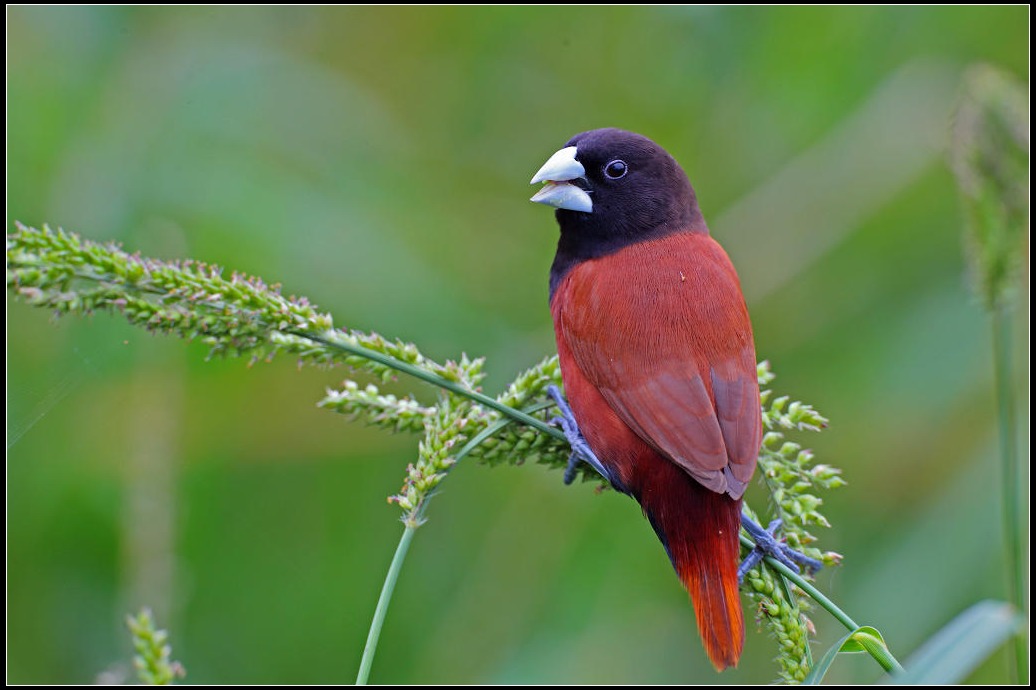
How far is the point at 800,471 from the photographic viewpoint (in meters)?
1.90

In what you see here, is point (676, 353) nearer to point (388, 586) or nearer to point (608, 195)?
point (608, 195)

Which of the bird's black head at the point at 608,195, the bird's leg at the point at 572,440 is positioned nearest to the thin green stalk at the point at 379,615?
the bird's leg at the point at 572,440

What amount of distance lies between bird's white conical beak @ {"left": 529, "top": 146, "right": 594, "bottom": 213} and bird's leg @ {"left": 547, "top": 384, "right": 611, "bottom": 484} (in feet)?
2.56

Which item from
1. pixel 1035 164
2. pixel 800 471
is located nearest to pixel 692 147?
pixel 1035 164

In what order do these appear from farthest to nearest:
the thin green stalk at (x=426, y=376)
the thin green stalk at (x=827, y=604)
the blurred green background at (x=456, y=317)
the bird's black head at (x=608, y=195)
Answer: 1. the blurred green background at (x=456, y=317)
2. the bird's black head at (x=608, y=195)
3. the thin green stalk at (x=426, y=376)
4. the thin green stalk at (x=827, y=604)

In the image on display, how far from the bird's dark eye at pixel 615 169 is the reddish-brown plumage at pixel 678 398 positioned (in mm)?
391

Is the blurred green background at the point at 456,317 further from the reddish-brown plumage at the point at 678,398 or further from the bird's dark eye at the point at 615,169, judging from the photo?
the reddish-brown plumage at the point at 678,398

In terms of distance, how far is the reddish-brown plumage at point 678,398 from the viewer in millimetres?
2061

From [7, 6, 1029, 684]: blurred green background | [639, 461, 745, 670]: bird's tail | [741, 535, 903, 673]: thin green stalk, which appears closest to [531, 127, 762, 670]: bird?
[639, 461, 745, 670]: bird's tail

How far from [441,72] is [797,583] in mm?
2956

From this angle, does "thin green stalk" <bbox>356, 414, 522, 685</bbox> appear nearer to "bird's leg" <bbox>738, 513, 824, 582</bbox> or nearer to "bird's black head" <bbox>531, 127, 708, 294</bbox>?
"bird's leg" <bbox>738, 513, 824, 582</bbox>

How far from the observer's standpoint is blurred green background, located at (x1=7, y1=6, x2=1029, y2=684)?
3.11 meters

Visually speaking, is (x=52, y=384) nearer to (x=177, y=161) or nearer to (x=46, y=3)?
(x=177, y=161)

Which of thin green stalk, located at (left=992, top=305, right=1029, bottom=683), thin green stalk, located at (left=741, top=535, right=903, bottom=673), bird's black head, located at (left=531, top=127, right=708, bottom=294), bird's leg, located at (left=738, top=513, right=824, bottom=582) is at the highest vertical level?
bird's black head, located at (left=531, top=127, right=708, bottom=294)
